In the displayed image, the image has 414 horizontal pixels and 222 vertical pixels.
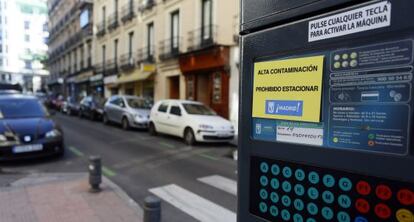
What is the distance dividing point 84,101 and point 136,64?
15.4 ft

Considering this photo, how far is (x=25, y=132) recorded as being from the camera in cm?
822

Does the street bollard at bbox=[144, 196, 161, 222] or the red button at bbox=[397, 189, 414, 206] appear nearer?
the red button at bbox=[397, 189, 414, 206]

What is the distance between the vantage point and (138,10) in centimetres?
2500

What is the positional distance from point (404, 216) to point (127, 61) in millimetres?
27291

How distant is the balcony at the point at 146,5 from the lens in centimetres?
2282

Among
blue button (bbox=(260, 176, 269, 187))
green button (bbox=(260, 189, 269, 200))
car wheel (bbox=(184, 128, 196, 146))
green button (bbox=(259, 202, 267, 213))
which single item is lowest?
car wheel (bbox=(184, 128, 196, 146))

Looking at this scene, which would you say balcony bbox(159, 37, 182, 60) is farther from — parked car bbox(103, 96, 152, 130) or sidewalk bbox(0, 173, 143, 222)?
sidewalk bbox(0, 173, 143, 222)

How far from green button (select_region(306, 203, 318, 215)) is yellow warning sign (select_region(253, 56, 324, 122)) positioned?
12.9 inches

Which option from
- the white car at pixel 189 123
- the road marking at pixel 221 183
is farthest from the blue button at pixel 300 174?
the white car at pixel 189 123

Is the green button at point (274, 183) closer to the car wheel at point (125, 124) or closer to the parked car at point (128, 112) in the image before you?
the parked car at point (128, 112)

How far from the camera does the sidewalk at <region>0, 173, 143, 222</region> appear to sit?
4773mm

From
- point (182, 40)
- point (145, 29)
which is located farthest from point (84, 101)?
point (182, 40)

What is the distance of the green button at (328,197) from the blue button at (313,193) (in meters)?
0.03

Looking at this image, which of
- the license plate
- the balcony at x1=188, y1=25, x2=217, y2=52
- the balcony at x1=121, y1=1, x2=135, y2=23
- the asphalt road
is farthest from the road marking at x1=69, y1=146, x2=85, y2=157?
the balcony at x1=121, y1=1, x2=135, y2=23
